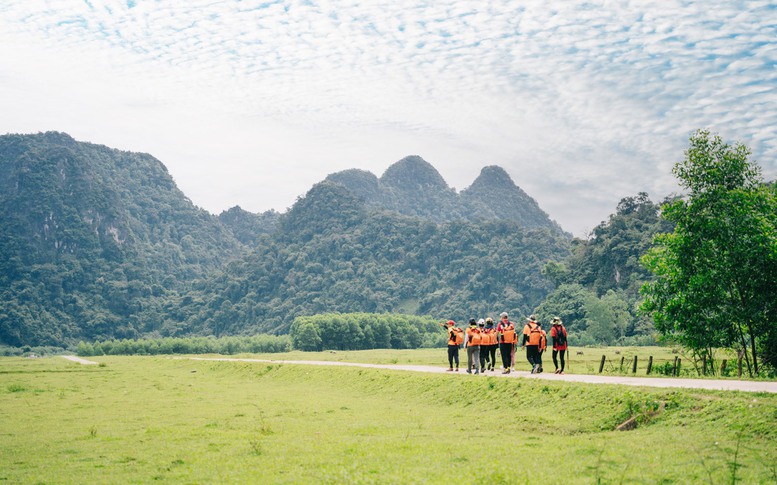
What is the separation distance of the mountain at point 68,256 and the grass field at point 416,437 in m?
125

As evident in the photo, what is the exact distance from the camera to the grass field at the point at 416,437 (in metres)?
11.8

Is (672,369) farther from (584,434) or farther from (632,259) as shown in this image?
(632,259)

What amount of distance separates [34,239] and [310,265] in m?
64.3

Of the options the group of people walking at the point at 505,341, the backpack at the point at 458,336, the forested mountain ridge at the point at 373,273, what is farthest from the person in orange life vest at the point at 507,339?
the forested mountain ridge at the point at 373,273

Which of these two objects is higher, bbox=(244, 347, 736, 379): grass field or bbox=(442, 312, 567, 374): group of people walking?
bbox=(442, 312, 567, 374): group of people walking

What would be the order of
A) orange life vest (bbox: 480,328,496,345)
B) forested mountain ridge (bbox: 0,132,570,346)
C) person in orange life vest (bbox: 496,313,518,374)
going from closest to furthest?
person in orange life vest (bbox: 496,313,518,374)
orange life vest (bbox: 480,328,496,345)
forested mountain ridge (bbox: 0,132,570,346)

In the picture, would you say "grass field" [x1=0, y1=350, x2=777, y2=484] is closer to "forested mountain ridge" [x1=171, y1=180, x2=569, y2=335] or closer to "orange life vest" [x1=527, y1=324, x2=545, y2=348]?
"orange life vest" [x1=527, y1=324, x2=545, y2=348]

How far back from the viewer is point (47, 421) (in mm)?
21344

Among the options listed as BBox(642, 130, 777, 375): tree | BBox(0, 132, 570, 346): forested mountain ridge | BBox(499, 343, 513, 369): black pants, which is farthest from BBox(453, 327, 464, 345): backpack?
BBox(0, 132, 570, 346): forested mountain ridge

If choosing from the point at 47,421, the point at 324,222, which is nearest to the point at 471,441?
the point at 47,421

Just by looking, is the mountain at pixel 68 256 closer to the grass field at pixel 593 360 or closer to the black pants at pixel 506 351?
the grass field at pixel 593 360

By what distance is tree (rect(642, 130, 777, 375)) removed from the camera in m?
26.7

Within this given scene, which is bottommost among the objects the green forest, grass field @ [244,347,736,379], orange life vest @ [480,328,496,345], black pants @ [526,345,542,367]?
grass field @ [244,347,736,379]

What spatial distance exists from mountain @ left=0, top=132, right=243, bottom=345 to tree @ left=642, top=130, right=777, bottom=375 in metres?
128
